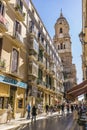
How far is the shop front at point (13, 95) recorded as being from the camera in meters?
19.2

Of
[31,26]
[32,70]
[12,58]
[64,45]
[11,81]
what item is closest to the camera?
[11,81]

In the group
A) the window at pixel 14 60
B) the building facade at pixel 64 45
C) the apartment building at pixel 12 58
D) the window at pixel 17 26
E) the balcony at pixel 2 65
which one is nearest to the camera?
the balcony at pixel 2 65

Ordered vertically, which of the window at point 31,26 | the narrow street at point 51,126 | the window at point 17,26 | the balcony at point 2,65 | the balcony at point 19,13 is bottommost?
the narrow street at point 51,126

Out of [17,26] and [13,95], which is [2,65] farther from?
[17,26]

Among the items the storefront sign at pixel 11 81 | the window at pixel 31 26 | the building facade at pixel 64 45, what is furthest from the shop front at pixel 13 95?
the building facade at pixel 64 45

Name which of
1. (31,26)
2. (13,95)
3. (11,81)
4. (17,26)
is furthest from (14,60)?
(31,26)

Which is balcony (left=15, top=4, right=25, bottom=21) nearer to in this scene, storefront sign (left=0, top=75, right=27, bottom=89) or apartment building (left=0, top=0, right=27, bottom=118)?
apartment building (left=0, top=0, right=27, bottom=118)

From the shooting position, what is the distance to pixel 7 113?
18.4m

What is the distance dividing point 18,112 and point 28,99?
13.5ft

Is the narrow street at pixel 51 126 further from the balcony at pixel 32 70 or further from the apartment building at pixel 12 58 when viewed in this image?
the balcony at pixel 32 70

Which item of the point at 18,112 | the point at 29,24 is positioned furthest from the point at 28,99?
the point at 29,24

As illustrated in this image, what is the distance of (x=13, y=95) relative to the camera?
22.1 metres

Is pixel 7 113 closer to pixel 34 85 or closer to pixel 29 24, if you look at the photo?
pixel 34 85

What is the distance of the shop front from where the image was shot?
19.2 m
